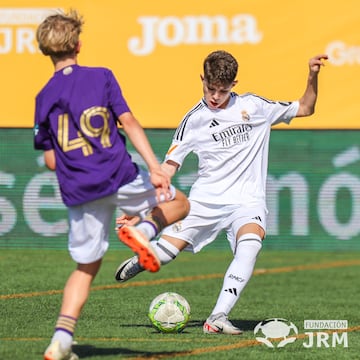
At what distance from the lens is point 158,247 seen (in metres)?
9.12

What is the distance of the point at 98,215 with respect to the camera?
689 cm

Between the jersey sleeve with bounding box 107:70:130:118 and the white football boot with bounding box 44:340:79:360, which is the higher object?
the jersey sleeve with bounding box 107:70:130:118

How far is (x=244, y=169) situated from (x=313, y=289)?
3934 mm

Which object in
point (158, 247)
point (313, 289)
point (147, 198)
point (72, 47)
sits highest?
point (72, 47)

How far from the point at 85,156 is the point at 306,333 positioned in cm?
270

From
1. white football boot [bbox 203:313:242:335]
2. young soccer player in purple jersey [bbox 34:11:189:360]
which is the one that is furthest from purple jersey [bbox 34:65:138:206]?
white football boot [bbox 203:313:242:335]

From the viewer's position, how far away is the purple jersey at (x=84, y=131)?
6.76 metres

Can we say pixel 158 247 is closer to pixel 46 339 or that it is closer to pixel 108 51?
pixel 46 339

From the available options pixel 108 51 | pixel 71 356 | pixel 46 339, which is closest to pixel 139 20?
pixel 108 51

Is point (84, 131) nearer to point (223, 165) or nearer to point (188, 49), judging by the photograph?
point (223, 165)

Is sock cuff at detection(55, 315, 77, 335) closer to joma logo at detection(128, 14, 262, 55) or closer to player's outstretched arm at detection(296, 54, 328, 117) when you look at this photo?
player's outstretched arm at detection(296, 54, 328, 117)

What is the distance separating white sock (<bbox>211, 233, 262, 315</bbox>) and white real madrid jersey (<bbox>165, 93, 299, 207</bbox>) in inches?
14.5

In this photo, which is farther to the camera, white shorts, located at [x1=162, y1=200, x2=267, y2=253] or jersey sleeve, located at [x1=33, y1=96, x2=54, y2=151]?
white shorts, located at [x1=162, y1=200, x2=267, y2=253]

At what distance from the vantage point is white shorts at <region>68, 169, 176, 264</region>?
687cm
